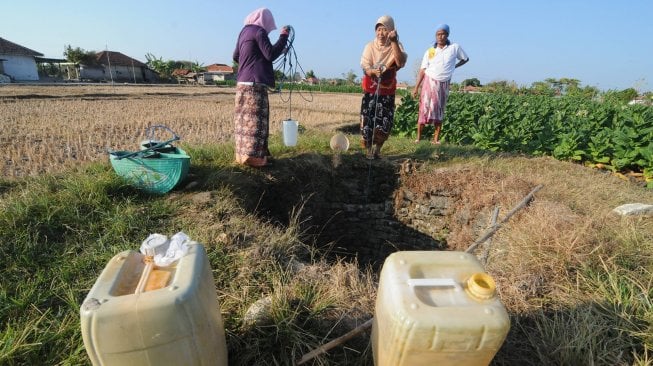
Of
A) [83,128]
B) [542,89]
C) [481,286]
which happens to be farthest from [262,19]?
[542,89]

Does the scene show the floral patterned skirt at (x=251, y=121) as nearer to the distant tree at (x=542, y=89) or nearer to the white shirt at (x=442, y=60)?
the white shirt at (x=442, y=60)

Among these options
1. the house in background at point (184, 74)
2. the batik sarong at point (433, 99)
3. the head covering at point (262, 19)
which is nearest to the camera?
the head covering at point (262, 19)

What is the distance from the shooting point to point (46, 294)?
6.37 ft

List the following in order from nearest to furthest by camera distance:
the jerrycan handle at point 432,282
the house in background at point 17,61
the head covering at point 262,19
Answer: the jerrycan handle at point 432,282
the head covering at point 262,19
the house in background at point 17,61

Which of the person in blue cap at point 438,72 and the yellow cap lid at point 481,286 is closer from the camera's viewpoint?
the yellow cap lid at point 481,286

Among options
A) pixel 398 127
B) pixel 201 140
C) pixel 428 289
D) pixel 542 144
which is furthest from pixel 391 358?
pixel 398 127

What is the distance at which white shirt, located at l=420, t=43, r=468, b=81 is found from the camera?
17.5 ft

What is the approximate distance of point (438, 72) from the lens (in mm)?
5469

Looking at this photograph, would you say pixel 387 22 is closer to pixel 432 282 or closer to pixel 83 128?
pixel 432 282

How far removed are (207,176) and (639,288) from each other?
12.0 ft

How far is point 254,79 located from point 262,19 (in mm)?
613

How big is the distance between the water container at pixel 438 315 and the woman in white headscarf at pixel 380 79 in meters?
3.24

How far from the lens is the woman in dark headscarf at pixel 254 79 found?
3.60m

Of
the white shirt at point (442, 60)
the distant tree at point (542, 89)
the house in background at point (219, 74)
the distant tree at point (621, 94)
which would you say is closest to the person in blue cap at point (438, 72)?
the white shirt at point (442, 60)
